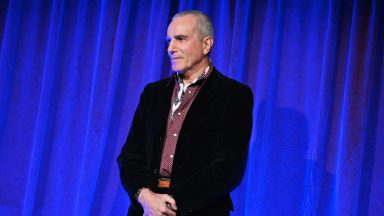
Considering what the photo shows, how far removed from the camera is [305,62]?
311 centimetres

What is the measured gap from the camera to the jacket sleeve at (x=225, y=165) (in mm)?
1790

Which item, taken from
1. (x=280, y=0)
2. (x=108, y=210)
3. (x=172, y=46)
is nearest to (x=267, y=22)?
(x=280, y=0)

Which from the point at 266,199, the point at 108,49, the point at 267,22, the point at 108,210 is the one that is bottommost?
the point at 108,210

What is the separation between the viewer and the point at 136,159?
2.07 meters

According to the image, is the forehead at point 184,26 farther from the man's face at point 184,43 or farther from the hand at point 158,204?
the hand at point 158,204

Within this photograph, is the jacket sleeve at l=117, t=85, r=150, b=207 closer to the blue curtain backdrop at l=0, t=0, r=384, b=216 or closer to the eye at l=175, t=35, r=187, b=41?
the eye at l=175, t=35, r=187, b=41

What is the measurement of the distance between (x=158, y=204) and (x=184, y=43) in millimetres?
757

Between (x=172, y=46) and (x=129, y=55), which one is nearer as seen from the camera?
(x=172, y=46)

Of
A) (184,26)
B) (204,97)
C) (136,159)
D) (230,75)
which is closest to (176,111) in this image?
(204,97)

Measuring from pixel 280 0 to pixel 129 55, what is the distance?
1163 millimetres

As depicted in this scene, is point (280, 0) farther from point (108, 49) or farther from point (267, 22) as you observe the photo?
point (108, 49)

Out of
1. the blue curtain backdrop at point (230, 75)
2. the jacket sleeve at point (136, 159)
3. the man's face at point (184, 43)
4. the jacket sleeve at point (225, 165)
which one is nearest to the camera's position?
the jacket sleeve at point (225, 165)

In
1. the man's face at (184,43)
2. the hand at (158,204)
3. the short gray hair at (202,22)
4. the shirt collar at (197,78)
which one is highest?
the short gray hair at (202,22)

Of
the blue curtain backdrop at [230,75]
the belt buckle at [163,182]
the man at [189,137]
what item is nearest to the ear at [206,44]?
the man at [189,137]
